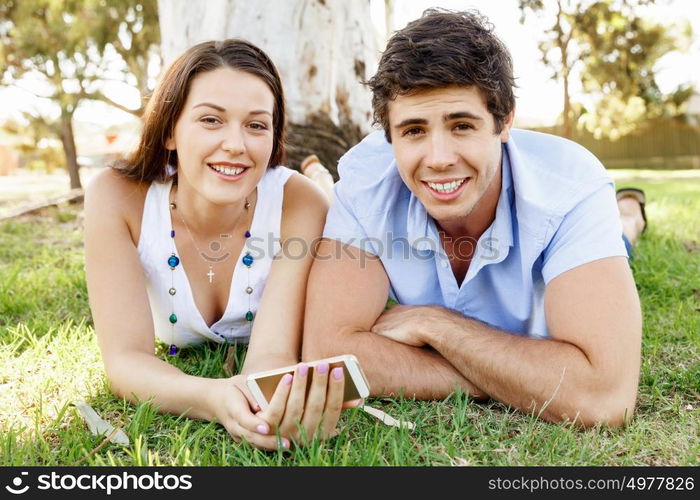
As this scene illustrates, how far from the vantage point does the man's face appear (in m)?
2.42

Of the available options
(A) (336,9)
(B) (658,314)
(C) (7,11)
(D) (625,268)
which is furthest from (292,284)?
(C) (7,11)

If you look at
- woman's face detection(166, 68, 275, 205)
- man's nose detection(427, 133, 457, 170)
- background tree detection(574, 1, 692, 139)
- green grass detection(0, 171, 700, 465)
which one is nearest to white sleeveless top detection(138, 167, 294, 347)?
green grass detection(0, 171, 700, 465)

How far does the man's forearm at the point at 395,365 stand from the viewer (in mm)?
2396

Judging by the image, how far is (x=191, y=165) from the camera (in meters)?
2.64

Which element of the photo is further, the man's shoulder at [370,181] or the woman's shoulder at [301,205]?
the woman's shoulder at [301,205]

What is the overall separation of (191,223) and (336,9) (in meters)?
2.66

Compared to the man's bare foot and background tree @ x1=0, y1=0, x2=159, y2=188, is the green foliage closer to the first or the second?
background tree @ x1=0, y1=0, x2=159, y2=188

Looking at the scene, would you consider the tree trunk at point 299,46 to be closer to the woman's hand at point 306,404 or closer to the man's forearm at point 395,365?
the man's forearm at point 395,365

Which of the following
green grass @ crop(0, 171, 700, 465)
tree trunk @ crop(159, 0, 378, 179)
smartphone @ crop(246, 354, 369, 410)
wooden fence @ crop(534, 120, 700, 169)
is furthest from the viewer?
wooden fence @ crop(534, 120, 700, 169)

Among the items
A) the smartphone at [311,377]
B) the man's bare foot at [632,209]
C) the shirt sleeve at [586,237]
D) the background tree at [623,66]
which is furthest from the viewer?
the background tree at [623,66]

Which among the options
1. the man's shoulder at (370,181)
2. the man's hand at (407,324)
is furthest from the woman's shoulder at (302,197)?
the man's hand at (407,324)
